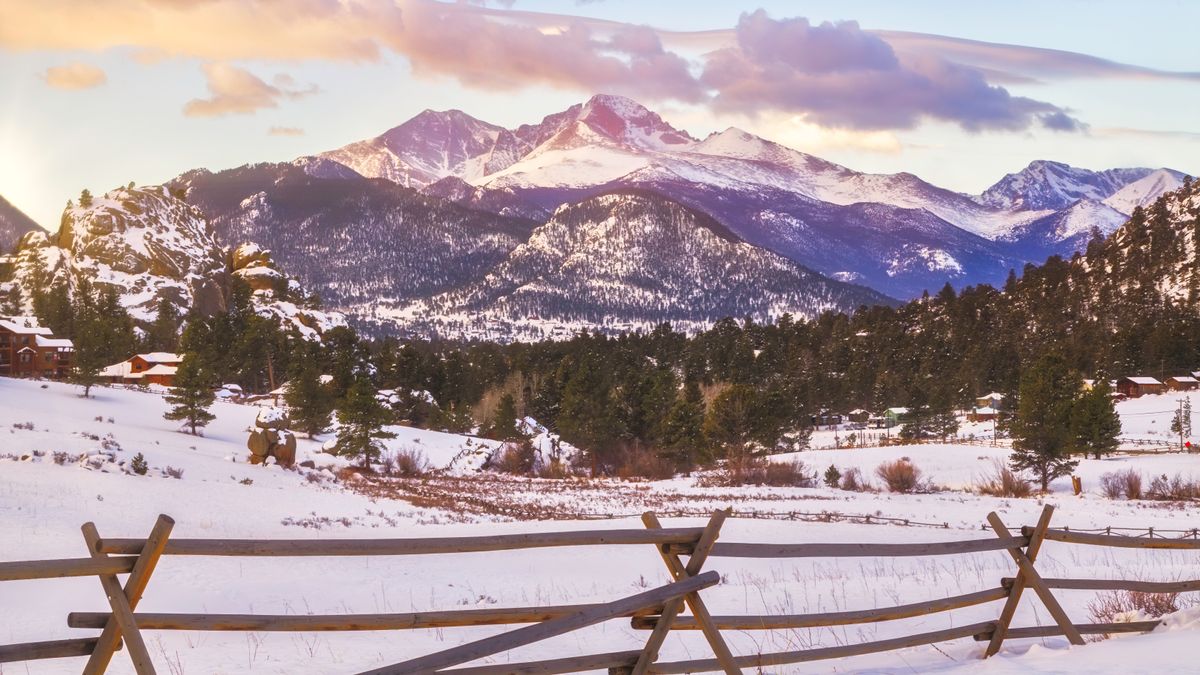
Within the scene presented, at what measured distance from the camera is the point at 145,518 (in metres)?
28.0

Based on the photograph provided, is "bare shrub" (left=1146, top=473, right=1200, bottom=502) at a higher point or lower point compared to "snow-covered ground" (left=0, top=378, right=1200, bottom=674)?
lower

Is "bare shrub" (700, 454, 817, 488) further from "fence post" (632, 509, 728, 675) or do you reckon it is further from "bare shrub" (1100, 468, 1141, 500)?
"fence post" (632, 509, 728, 675)

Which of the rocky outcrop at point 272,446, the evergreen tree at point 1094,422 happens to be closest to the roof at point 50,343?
the rocky outcrop at point 272,446

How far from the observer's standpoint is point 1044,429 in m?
63.3

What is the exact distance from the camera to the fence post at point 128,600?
604 centimetres

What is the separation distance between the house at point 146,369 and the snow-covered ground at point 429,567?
203ft

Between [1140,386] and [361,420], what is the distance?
112 metres

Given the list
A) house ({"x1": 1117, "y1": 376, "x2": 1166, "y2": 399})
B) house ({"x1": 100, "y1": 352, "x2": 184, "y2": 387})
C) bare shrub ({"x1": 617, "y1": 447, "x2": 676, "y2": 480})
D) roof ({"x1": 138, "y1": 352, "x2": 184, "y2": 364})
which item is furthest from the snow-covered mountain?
house ({"x1": 1117, "y1": 376, "x2": 1166, "y2": 399})

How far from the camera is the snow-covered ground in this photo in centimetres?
1112

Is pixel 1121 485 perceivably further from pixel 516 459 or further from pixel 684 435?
pixel 516 459

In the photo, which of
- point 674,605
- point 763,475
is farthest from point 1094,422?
point 674,605

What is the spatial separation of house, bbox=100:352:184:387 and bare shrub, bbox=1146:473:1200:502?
98.7m

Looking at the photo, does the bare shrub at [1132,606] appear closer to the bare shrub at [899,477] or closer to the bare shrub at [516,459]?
the bare shrub at [899,477]

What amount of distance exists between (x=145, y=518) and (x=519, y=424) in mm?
62424
